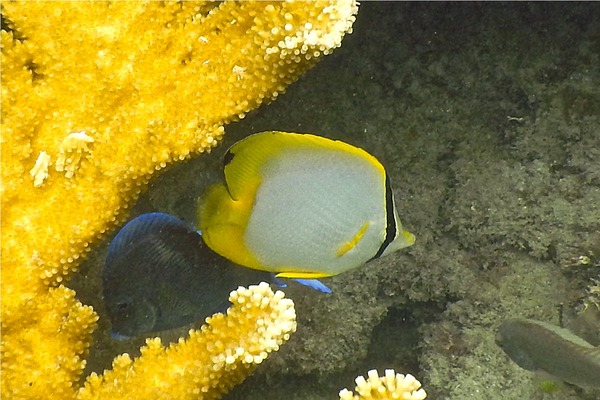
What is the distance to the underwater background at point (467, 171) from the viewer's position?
238 cm

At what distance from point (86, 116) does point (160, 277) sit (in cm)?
53

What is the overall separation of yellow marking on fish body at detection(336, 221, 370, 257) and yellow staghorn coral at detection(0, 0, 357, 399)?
1.63ft

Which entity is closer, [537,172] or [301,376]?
[537,172]

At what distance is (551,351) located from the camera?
2182 mm

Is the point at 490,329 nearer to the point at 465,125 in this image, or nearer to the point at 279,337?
the point at 465,125

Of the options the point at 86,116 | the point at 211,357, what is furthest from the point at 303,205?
the point at 86,116

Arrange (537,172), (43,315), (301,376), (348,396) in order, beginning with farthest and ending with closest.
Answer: (301,376) → (537,172) → (43,315) → (348,396)

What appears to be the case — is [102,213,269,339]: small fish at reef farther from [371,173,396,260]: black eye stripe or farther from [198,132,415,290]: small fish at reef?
[371,173,396,260]: black eye stripe

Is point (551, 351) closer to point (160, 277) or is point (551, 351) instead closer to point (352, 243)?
point (352, 243)

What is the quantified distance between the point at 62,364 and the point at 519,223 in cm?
174

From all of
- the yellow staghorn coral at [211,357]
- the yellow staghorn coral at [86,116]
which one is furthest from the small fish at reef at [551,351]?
the yellow staghorn coral at [86,116]

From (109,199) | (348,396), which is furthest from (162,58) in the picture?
(348,396)

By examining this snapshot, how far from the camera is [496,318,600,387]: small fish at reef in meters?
2.11

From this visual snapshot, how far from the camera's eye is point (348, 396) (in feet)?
5.34
